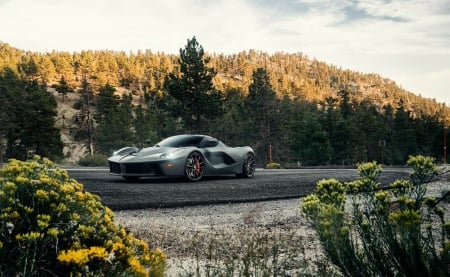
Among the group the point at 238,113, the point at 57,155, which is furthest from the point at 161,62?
the point at 57,155

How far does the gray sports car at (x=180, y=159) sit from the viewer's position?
10445 mm

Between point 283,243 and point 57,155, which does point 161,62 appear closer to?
point 57,155

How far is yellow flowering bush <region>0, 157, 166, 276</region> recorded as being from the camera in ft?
7.86

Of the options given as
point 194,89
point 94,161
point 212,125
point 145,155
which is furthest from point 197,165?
point 212,125

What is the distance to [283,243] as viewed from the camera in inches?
182

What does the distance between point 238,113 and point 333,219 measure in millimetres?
65432

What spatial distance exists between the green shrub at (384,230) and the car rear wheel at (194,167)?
8230 mm

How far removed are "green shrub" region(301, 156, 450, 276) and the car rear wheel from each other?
324 inches

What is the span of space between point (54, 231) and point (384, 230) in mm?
1800

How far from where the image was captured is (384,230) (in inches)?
89.8

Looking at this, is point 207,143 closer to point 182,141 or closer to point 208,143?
point 208,143

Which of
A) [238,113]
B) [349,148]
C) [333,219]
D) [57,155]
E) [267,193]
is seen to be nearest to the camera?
[333,219]

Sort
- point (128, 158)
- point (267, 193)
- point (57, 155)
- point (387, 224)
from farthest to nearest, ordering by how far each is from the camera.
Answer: point (57, 155)
point (128, 158)
point (267, 193)
point (387, 224)

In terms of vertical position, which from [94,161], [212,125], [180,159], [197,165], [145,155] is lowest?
[94,161]
